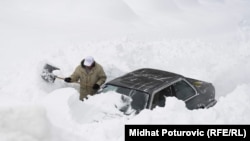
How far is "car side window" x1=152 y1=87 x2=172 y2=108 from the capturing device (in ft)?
24.6

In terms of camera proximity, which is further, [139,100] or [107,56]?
[107,56]

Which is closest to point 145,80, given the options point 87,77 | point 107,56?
point 87,77

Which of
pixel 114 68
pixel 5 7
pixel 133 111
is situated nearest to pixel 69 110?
pixel 133 111

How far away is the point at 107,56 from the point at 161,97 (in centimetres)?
509

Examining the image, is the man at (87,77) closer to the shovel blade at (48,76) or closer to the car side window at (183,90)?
the shovel blade at (48,76)

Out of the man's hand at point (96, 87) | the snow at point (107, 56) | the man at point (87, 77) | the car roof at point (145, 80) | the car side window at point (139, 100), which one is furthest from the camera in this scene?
the man at point (87, 77)

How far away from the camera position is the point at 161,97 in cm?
771

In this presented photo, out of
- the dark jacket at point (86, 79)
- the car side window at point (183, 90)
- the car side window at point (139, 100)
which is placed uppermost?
the dark jacket at point (86, 79)

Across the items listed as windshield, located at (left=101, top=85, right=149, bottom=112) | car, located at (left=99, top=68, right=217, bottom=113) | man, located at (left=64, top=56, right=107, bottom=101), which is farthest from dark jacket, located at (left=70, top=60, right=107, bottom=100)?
windshield, located at (left=101, top=85, right=149, bottom=112)

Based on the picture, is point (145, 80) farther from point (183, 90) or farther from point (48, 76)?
point (48, 76)

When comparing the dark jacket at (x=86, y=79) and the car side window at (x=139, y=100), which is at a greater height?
the dark jacket at (x=86, y=79)

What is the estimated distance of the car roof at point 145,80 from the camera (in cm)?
776

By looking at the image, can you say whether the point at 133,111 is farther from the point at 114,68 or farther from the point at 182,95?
the point at 114,68

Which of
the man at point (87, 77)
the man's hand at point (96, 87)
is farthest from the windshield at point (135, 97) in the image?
the man at point (87, 77)
